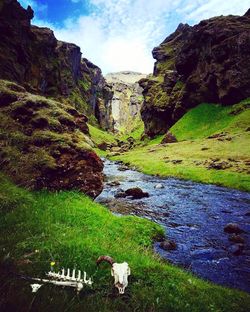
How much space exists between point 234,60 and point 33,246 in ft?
344

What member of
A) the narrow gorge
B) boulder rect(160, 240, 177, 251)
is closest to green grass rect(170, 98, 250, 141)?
the narrow gorge

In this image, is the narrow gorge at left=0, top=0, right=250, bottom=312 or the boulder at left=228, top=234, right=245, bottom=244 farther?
the boulder at left=228, top=234, right=245, bottom=244

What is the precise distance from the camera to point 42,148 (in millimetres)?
19875

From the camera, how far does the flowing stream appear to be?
16.9 metres

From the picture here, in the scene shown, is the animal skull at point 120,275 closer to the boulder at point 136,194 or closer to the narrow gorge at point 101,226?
the narrow gorge at point 101,226

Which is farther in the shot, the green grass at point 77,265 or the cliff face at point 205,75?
the cliff face at point 205,75

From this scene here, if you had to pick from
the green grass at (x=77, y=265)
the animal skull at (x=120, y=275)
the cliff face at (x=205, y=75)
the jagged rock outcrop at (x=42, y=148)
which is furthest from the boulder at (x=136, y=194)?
the cliff face at (x=205, y=75)

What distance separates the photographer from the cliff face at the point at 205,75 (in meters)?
102

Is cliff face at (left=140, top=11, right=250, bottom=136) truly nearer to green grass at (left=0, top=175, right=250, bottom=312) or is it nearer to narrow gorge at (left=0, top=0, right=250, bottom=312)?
narrow gorge at (left=0, top=0, right=250, bottom=312)

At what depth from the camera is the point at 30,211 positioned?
48.3 ft

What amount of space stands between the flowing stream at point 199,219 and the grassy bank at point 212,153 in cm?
428

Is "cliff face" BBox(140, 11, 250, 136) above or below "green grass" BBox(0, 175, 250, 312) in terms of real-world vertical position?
above

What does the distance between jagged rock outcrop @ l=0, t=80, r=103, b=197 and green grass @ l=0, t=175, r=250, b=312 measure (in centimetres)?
184

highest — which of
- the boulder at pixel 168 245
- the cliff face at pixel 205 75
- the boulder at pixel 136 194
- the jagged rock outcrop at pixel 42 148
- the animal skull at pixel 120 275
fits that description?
the cliff face at pixel 205 75
